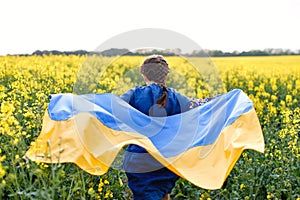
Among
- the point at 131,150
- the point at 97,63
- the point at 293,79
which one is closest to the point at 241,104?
the point at 131,150

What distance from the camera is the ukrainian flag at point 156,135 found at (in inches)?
160

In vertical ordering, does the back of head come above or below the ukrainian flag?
above

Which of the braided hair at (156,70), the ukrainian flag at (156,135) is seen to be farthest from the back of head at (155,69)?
the ukrainian flag at (156,135)

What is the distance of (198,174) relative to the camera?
422cm

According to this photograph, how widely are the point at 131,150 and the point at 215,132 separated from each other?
29.9 inches

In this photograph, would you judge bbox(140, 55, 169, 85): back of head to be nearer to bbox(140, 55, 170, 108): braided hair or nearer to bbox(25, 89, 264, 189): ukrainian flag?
bbox(140, 55, 170, 108): braided hair

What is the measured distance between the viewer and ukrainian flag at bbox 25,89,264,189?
405 centimetres

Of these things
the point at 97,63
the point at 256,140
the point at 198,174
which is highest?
the point at 97,63

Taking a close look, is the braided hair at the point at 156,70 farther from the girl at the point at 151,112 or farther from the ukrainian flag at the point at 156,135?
the ukrainian flag at the point at 156,135

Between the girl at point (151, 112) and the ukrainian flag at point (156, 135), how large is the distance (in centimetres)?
10

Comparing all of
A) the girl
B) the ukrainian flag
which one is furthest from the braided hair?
the ukrainian flag

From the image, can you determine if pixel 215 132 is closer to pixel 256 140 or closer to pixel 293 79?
pixel 256 140

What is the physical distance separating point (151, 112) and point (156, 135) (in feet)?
0.76

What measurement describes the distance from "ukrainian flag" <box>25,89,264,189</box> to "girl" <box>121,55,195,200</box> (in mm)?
104
